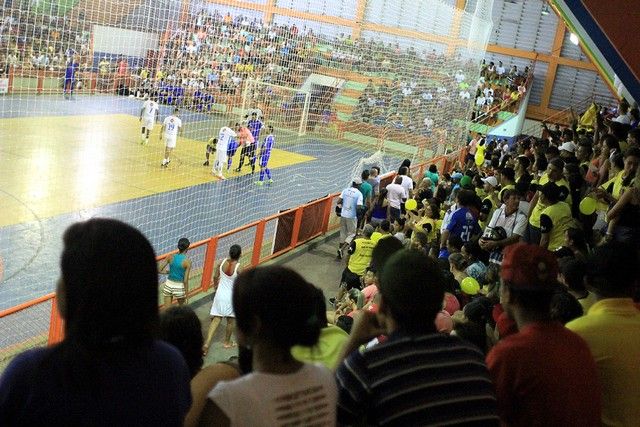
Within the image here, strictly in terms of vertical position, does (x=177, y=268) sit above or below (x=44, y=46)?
below

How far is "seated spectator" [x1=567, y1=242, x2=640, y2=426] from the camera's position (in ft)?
Result: 8.62

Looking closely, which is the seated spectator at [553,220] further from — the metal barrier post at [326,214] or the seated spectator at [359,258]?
the metal barrier post at [326,214]

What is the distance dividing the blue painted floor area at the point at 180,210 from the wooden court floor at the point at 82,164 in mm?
444

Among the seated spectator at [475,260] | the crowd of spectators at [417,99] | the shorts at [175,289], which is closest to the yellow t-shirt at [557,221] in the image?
the seated spectator at [475,260]

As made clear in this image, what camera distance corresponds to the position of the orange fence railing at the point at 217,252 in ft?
23.1

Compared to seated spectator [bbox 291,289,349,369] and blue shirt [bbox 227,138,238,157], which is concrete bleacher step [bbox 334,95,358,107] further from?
seated spectator [bbox 291,289,349,369]

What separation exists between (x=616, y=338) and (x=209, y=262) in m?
7.55

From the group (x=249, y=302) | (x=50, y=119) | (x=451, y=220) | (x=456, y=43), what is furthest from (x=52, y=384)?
(x=50, y=119)

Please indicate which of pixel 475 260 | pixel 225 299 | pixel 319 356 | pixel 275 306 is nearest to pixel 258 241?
pixel 225 299

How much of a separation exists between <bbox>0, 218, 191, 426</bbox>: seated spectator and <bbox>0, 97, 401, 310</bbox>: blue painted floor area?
7.84 metres

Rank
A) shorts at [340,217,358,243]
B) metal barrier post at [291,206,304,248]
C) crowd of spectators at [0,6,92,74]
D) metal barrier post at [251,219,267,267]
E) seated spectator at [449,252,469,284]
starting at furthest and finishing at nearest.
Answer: crowd of spectators at [0,6,92,74]
shorts at [340,217,358,243]
metal barrier post at [291,206,304,248]
metal barrier post at [251,219,267,267]
seated spectator at [449,252,469,284]

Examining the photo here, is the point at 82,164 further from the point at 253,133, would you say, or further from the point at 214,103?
the point at 253,133

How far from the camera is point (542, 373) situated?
92.8 inches

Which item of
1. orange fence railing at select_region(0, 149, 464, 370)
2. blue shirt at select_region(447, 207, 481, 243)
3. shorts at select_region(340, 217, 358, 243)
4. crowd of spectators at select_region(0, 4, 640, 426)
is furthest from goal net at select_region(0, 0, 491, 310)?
crowd of spectators at select_region(0, 4, 640, 426)
